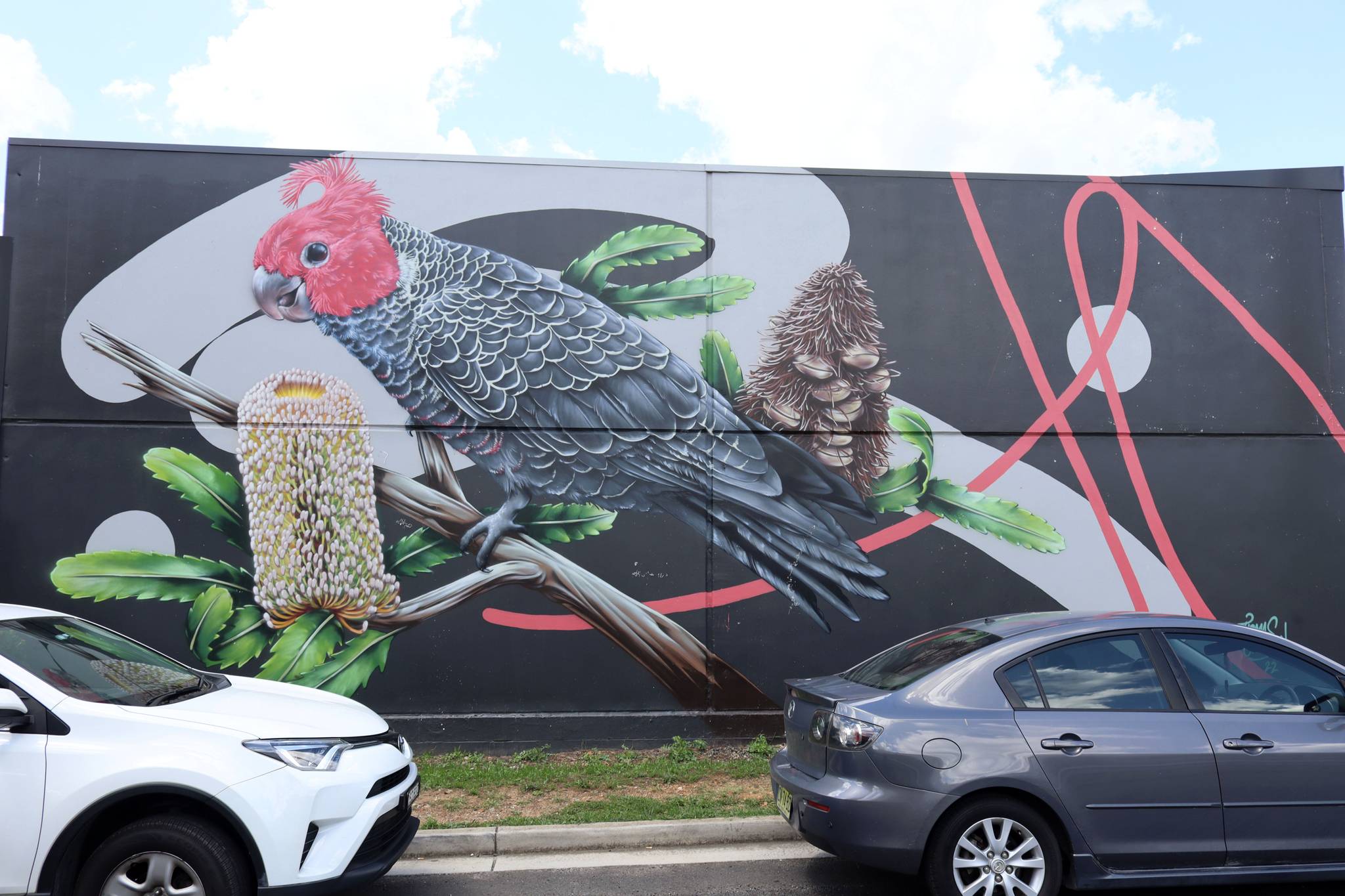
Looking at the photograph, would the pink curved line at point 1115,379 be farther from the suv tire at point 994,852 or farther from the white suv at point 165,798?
the white suv at point 165,798

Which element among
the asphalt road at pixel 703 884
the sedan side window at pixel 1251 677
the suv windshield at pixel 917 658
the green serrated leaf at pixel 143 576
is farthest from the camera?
the green serrated leaf at pixel 143 576

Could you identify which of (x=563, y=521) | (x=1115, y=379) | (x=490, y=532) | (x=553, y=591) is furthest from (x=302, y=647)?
(x=1115, y=379)

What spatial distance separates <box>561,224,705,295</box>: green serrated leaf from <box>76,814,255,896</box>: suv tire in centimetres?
571

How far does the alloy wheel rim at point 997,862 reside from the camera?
14.9ft

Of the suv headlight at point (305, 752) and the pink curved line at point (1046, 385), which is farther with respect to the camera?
the pink curved line at point (1046, 385)

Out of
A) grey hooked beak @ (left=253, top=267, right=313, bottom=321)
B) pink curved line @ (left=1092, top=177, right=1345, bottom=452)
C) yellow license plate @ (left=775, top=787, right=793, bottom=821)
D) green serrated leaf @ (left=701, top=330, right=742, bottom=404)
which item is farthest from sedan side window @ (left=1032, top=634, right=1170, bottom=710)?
grey hooked beak @ (left=253, top=267, right=313, bottom=321)

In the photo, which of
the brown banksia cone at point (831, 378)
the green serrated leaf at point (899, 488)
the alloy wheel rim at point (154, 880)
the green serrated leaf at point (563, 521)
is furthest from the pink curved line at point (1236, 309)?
the alloy wheel rim at point (154, 880)

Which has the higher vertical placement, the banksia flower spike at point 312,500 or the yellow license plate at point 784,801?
the banksia flower spike at point 312,500

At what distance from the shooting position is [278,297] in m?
8.45

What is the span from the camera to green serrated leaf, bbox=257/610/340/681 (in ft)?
26.9

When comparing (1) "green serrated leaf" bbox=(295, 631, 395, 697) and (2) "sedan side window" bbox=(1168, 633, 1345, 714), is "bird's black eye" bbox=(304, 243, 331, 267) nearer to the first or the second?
(1) "green serrated leaf" bbox=(295, 631, 395, 697)

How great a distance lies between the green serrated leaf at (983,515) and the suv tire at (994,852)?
4.45m

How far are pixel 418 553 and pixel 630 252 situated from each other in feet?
10.9

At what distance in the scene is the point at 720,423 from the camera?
8664 mm
